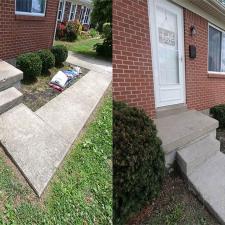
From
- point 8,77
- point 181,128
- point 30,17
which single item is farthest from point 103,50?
point 181,128

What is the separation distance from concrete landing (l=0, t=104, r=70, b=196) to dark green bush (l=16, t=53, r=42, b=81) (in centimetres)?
145

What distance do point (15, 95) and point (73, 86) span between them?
1.83m

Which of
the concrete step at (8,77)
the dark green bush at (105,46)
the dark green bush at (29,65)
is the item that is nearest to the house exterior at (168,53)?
the dark green bush at (105,46)

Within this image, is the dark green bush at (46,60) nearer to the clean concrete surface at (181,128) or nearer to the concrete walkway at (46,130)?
the concrete walkway at (46,130)

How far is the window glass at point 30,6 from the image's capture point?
25.9ft

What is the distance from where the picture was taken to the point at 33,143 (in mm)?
4758

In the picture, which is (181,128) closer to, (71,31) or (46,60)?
(46,60)

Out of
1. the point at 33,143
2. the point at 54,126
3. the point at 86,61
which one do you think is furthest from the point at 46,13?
the point at 33,143

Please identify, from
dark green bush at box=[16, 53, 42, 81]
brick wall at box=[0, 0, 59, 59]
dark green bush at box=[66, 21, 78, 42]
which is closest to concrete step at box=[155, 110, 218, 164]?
dark green bush at box=[16, 53, 42, 81]

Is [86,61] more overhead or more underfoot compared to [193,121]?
more overhead

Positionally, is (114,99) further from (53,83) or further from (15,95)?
(53,83)

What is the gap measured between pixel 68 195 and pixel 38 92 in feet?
10.8

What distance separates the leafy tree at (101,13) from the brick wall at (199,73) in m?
1.63

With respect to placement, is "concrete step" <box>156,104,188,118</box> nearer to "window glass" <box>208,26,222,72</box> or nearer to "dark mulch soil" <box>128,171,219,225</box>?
"dark mulch soil" <box>128,171,219,225</box>
